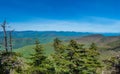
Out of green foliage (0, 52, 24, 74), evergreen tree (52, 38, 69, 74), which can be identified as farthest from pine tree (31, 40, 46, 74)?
green foliage (0, 52, 24, 74)

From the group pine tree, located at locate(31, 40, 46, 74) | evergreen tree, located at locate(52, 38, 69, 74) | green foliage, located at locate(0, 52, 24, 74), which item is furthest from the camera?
pine tree, located at locate(31, 40, 46, 74)

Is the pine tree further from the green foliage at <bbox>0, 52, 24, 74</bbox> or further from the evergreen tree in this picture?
the green foliage at <bbox>0, 52, 24, 74</bbox>

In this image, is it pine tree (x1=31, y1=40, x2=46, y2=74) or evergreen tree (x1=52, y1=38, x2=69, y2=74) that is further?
pine tree (x1=31, y1=40, x2=46, y2=74)

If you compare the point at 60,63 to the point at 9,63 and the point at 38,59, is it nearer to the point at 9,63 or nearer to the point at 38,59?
the point at 38,59

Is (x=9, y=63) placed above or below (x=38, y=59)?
above

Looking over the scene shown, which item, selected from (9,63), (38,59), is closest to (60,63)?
(38,59)

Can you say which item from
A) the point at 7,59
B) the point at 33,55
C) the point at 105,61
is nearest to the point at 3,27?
the point at 33,55

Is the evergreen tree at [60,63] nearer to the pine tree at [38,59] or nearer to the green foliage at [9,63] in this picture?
the pine tree at [38,59]

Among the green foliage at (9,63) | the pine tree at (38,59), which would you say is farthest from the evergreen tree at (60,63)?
the green foliage at (9,63)

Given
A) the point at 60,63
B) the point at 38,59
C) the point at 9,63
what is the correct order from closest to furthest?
the point at 9,63 < the point at 38,59 < the point at 60,63

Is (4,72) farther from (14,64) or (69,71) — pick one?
(69,71)

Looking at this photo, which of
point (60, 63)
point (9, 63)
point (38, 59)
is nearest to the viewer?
point (9, 63)

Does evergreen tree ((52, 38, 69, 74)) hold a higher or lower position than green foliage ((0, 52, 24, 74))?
lower
